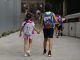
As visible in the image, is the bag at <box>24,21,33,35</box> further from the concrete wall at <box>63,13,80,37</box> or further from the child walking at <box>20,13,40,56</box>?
the concrete wall at <box>63,13,80,37</box>

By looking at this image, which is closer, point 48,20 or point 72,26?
point 48,20

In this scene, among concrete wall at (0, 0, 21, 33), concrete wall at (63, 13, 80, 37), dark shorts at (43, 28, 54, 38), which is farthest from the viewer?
concrete wall at (0, 0, 21, 33)

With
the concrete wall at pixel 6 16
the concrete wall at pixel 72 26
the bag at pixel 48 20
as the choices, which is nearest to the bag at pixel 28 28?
the bag at pixel 48 20

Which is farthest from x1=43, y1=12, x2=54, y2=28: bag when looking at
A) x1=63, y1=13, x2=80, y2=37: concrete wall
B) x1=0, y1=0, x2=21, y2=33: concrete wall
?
x1=0, y1=0, x2=21, y2=33: concrete wall

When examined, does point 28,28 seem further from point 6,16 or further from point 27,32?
point 6,16

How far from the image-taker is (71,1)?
47062 millimetres

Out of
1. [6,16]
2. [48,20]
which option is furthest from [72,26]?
[48,20]

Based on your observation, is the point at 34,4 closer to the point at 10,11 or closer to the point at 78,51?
the point at 10,11

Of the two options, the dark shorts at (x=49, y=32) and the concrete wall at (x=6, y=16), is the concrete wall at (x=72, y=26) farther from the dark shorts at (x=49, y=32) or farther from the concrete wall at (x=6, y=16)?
the dark shorts at (x=49, y=32)

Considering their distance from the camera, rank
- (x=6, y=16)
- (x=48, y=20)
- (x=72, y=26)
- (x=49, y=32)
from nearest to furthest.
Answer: (x=49, y=32), (x=48, y=20), (x=72, y=26), (x=6, y=16)

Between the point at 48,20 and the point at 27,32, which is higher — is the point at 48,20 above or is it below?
above

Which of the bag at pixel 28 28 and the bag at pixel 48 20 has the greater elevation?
the bag at pixel 48 20

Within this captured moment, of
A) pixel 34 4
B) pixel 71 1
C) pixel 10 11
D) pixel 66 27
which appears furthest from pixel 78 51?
pixel 34 4

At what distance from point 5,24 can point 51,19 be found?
12.9 meters
